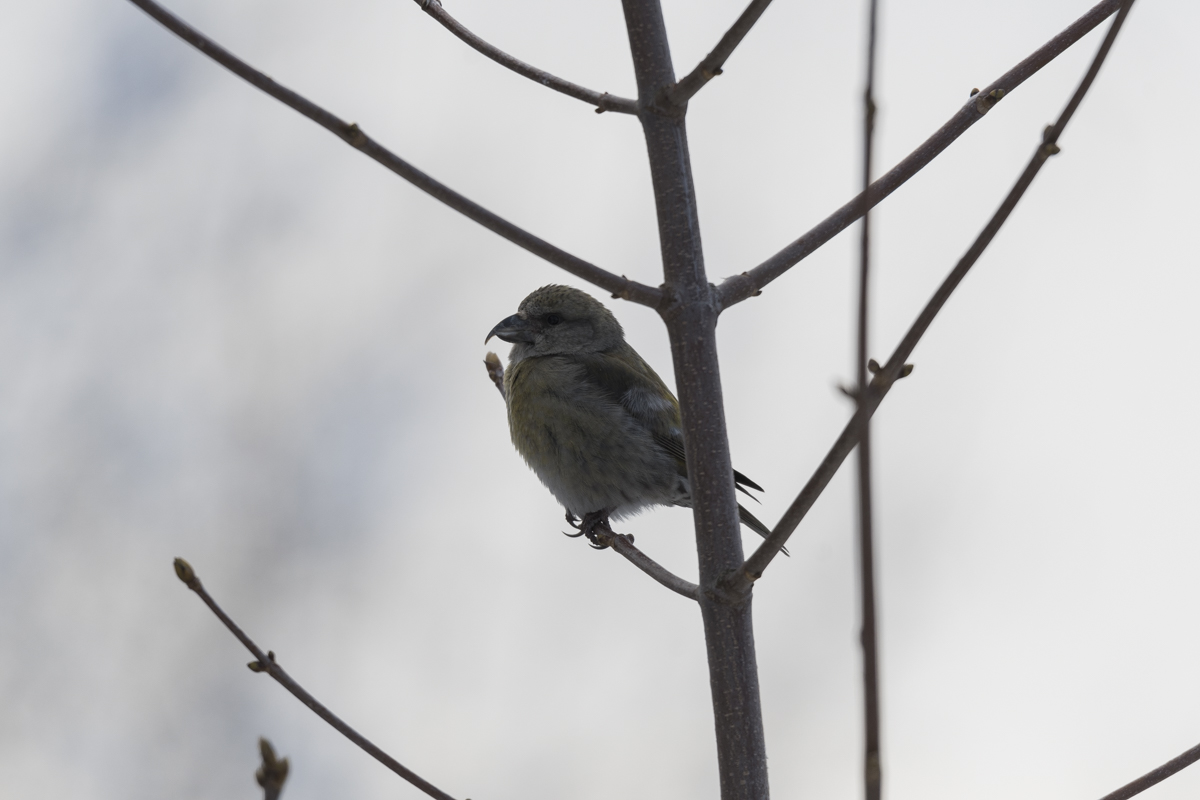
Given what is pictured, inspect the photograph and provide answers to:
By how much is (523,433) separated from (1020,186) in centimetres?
378

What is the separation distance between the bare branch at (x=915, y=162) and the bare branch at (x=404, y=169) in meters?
0.24

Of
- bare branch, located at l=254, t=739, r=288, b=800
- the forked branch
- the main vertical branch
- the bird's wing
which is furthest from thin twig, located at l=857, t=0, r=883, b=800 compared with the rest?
the bird's wing

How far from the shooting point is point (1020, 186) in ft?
3.99

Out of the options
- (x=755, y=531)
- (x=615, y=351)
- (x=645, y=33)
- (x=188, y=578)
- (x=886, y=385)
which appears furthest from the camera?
(x=615, y=351)

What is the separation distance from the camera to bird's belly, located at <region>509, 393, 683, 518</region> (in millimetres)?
4695

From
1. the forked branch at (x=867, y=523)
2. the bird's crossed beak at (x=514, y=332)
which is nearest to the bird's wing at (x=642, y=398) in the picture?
the bird's crossed beak at (x=514, y=332)

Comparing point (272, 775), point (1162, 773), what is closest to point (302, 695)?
point (272, 775)

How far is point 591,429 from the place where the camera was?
473cm

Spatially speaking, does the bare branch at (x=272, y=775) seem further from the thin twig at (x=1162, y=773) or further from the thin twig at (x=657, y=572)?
the thin twig at (x=1162, y=773)

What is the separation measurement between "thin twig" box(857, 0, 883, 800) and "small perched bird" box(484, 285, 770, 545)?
3.44 metres

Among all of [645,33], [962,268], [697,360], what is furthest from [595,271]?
[962,268]

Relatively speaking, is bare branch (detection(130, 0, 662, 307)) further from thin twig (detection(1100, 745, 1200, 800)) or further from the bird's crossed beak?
the bird's crossed beak

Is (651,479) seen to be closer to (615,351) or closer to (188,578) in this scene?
(615,351)

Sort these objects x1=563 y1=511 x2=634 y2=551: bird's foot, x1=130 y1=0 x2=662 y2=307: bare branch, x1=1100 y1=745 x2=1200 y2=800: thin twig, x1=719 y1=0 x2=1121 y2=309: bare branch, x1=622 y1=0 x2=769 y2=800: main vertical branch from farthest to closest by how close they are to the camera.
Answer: x1=563 y1=511 x2=634 y2=551: bird's foot < x1=719 y1=0 x2=1121 y2=309: bare branch < x1=622 y1=0 x2=769 y2=800: main vertical branch < x1=1100 y1=745 x2=1200 y2=800: thin twig < x1=130 y1=0 x2=662 y2=307: bare branch
